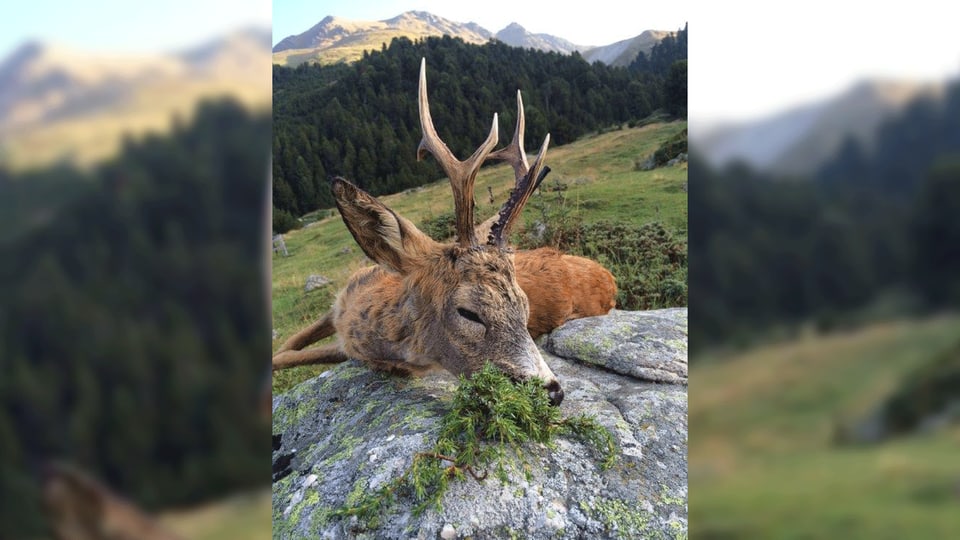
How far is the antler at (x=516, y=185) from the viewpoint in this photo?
129 inches

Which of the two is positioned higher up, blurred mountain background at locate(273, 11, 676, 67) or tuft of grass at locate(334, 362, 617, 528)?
blurred mountain background at locate(273, 11, 676, 67)

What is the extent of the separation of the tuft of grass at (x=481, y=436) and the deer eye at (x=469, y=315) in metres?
0.27

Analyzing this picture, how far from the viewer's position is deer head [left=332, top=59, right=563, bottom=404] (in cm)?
308

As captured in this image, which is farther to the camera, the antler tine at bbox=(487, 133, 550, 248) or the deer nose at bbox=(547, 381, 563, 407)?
the antler tine at bbox=(487, 133, 550, 248)
